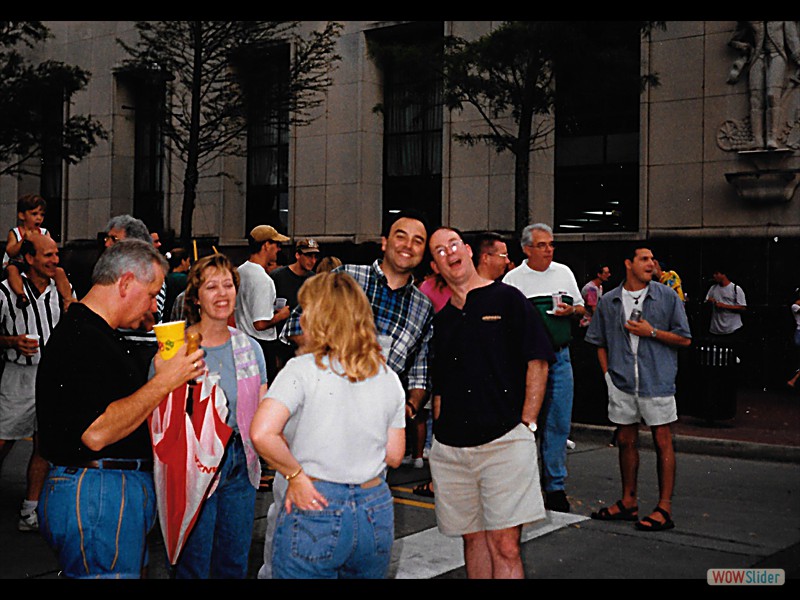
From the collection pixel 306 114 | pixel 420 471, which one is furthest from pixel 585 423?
pixel 306 114

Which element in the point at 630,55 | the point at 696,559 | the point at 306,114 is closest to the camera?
the point at 696,559

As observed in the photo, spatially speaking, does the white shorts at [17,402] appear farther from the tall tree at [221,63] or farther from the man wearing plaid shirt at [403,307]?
the tall tree at [221,63]

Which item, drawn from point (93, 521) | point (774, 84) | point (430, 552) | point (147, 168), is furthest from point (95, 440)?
point (147, 168)

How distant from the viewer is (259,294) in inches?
339

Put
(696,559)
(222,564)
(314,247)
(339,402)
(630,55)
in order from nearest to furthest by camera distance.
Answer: (339,402)
(222,564)
(696,559)
(314,247)
(630,55)

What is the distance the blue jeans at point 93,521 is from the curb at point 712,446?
25.5ft

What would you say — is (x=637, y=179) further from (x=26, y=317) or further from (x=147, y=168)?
(x=147, y=168)

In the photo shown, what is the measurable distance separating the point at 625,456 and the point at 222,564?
3.65 metres

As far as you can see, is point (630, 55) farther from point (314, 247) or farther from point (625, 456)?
point (625, 456)

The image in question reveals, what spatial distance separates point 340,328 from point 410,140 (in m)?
18.4

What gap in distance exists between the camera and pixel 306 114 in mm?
21062

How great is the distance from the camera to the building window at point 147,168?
2623 cm

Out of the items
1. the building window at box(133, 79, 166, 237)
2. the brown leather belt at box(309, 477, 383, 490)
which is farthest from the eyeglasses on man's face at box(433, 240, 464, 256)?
the building window at box(133, 79, 166, 237)

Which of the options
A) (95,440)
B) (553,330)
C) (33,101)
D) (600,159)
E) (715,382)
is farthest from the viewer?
(33,101)
